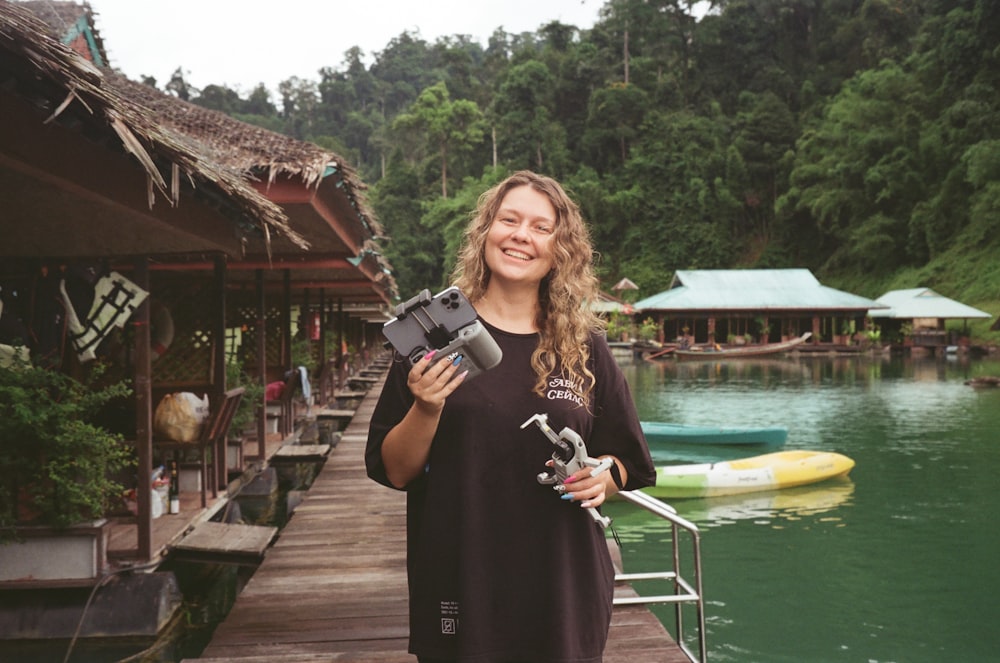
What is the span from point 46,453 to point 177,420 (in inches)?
69.4

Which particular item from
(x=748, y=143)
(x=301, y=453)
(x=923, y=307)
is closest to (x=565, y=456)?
(x=301, y=453)

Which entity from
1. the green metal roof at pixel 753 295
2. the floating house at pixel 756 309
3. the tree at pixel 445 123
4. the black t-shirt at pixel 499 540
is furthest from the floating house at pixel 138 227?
the tree at pixel 445 123

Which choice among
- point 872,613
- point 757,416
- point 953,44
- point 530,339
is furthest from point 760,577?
point 953,44

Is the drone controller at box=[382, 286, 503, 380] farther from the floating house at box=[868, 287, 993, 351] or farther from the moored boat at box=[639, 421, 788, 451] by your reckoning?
the floating house at box=[868, 287, 993, 351]

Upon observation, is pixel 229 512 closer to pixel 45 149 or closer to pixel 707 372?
pixel 45 149

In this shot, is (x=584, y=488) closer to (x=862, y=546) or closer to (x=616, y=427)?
(x=616, y=427)

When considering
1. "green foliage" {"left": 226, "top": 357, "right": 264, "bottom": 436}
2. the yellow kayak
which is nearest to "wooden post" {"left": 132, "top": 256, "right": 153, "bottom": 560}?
"green foliage" {"left": 226, "top": 357, "right": 264, "bottom": 436}

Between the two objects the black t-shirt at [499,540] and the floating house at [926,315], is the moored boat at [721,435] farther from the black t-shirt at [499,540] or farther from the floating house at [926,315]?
the floating house at [926,315]

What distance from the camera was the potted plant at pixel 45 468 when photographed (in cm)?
410

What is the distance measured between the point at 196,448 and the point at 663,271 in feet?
155

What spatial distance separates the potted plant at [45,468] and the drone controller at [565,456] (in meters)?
3.22

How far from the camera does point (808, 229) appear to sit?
51.6 m

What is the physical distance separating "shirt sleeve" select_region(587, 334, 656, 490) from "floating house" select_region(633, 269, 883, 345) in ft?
123

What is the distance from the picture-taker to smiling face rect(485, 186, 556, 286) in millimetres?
1908
